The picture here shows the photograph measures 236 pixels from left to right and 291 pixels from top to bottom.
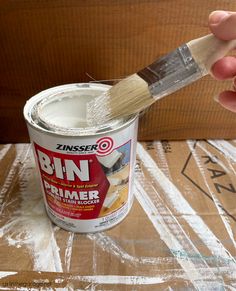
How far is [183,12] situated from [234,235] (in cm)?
39

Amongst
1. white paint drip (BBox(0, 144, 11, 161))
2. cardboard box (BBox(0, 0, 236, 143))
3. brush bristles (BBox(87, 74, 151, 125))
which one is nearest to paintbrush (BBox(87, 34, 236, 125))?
brush bristles (BBox(87, 74, 151, 125))

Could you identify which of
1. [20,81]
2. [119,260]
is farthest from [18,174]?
[119,260]

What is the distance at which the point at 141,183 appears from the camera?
0.65m

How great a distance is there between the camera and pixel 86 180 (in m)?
0.48

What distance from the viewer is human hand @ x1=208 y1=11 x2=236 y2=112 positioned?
0.38 m

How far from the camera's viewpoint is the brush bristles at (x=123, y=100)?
17.6 inches

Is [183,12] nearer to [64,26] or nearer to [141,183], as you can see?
[64,26]

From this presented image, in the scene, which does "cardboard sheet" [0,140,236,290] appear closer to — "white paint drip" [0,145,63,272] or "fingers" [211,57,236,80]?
"white paint drip" [0,145,63,272]

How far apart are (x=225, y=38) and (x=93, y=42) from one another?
0.28 meters

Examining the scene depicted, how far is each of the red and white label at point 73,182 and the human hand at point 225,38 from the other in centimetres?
18

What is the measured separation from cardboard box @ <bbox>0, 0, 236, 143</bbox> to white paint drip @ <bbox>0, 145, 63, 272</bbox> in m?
0.19

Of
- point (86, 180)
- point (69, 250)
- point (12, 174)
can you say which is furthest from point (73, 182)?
point (12, 174)

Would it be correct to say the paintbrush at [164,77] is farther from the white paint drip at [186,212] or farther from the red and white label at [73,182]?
the white paint drip at [186,212]

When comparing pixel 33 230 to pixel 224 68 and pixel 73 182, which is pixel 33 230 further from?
pixel 224 68
